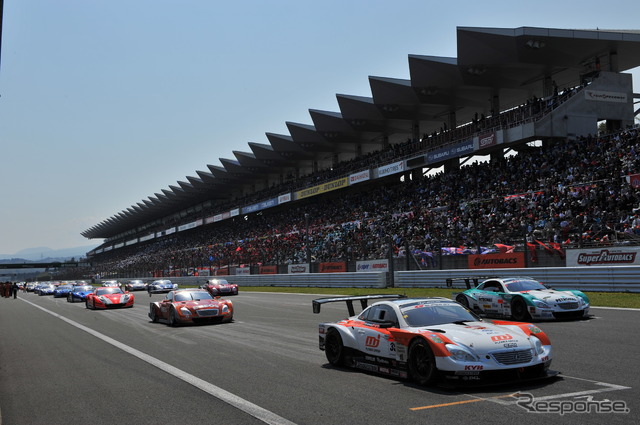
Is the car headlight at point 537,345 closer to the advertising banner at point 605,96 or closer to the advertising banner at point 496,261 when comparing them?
the advertising banner at point 496,261

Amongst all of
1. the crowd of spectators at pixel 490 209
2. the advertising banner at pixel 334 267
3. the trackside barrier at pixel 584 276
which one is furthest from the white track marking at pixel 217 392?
the advertising banner at pixel 334 267

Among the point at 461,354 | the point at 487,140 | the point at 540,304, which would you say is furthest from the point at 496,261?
the point at 461,354

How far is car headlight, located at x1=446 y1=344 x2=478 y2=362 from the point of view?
282 inches

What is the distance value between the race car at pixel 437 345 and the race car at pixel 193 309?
8.50 m

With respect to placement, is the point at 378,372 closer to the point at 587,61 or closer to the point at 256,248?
the point at 587,61

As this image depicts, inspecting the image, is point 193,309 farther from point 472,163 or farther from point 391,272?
point 472,163

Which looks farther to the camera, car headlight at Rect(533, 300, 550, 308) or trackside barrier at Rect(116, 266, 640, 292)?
trackside barrier at Rect(116, 266, 640, 292)

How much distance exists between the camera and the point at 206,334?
15.1m

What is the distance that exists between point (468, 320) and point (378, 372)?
1.48m

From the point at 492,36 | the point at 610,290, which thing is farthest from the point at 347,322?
the point at 492,36

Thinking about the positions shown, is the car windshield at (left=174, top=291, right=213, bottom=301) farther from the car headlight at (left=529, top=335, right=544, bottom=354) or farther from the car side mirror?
the car headlight at (left=529, top=335, right=544, bottom=354)

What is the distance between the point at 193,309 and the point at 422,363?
11.0 metres

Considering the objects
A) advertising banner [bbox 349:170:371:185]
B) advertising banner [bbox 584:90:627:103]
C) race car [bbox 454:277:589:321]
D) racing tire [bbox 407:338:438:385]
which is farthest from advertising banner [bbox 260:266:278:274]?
racing tire [bbox 407:338:438:385]

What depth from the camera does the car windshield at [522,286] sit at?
14820 mm
